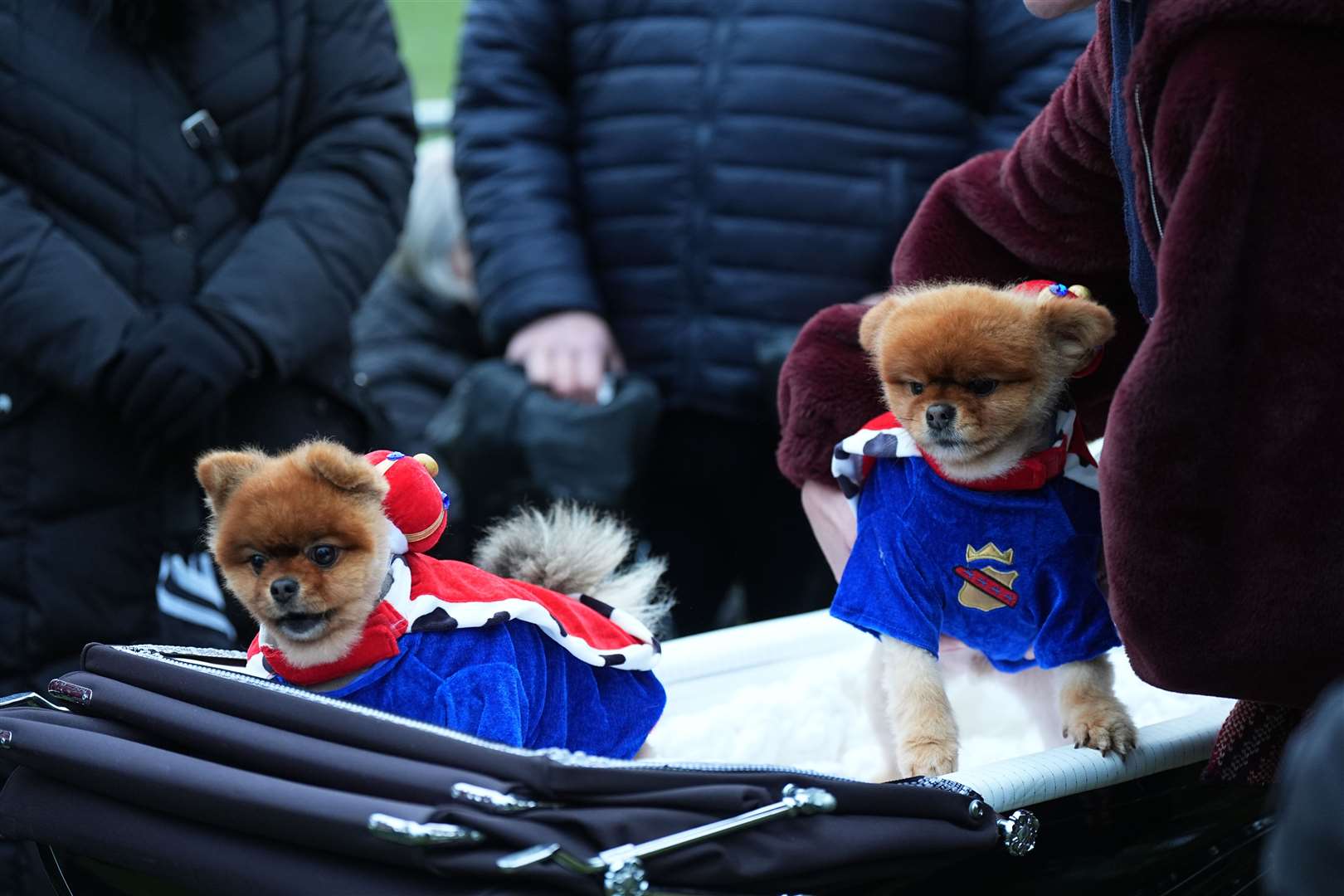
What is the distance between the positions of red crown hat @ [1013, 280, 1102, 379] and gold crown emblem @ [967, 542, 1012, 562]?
0.19 meters

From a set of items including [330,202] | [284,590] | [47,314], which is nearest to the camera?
[284,590]

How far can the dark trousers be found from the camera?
8.15ft

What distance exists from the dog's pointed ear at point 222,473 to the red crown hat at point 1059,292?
78cm

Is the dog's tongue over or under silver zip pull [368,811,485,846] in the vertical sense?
over

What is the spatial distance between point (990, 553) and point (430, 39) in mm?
7987

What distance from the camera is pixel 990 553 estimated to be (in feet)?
4.67

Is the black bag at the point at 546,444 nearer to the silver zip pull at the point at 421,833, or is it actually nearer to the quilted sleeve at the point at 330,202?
the quilted sleeve at the point at 330,202

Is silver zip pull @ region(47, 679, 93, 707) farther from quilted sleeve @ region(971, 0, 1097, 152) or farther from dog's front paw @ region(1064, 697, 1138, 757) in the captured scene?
quilted sleeve @ region(971, 0, 1097, 152)

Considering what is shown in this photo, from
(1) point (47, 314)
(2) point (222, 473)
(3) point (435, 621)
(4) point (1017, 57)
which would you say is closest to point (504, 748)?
(3) point (435, 621)

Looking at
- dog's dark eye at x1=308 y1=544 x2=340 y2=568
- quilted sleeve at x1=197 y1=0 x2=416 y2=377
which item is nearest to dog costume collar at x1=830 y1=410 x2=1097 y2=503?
dog's dark eye at x1=308 y1=544 x2=340 y2=568

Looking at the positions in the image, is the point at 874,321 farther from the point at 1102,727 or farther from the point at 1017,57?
the point at 1017,57

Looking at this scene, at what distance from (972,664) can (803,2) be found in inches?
48.5

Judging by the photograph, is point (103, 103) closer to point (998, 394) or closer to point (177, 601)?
point (177, 601)

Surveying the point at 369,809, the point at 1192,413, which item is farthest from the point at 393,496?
the point at 1192,413
